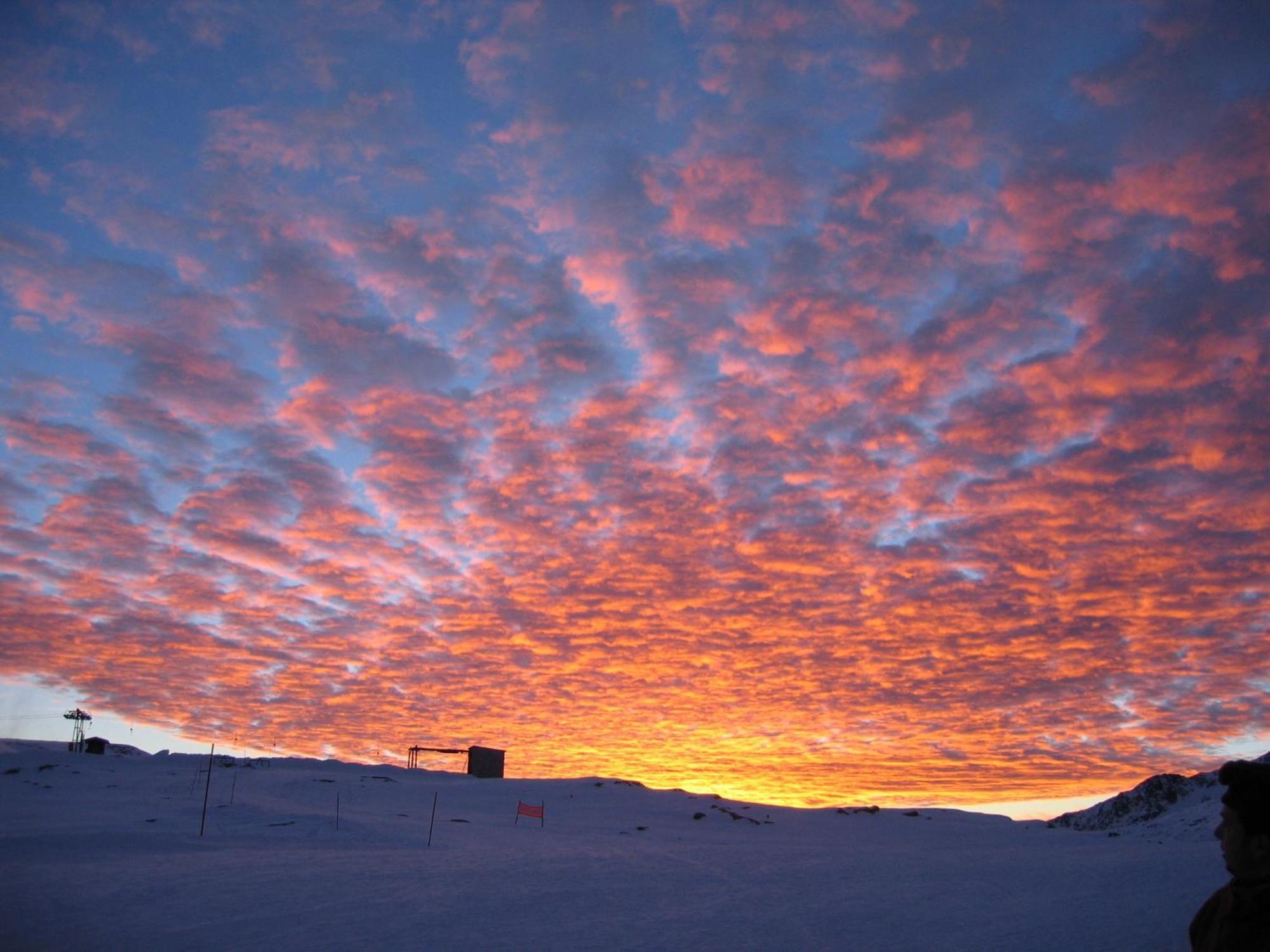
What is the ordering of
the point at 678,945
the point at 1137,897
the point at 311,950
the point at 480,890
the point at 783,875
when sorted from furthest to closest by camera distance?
the point at 783,875
the point at 480,890
the point at 1137,897
the point at 678,945
the point at 311,950

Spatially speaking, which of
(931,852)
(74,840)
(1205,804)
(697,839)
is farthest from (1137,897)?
(74,840)

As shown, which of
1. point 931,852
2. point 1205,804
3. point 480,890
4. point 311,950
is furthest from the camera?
point 1205,804

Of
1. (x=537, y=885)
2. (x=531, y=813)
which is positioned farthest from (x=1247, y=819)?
(x=531, y=813)

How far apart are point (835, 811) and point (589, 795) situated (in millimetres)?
13961

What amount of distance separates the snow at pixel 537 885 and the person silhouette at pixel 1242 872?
9049mm

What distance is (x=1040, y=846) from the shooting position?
25.1 metres

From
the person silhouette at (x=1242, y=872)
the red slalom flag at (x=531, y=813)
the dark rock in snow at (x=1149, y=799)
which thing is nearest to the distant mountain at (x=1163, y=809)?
the dark rock in snow at (x=1149, y=799)

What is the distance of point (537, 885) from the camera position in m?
16.3

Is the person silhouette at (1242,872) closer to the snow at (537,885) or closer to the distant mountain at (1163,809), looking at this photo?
the snow at (537,885)

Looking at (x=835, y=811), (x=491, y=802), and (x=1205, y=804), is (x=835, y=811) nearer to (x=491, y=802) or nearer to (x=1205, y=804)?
(x=491, y=802)

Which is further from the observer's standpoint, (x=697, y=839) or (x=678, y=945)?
(x=697, y=839)

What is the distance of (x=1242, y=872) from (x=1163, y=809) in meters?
29.3

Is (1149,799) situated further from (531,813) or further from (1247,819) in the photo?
(1247,819)

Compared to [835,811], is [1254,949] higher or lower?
higher
